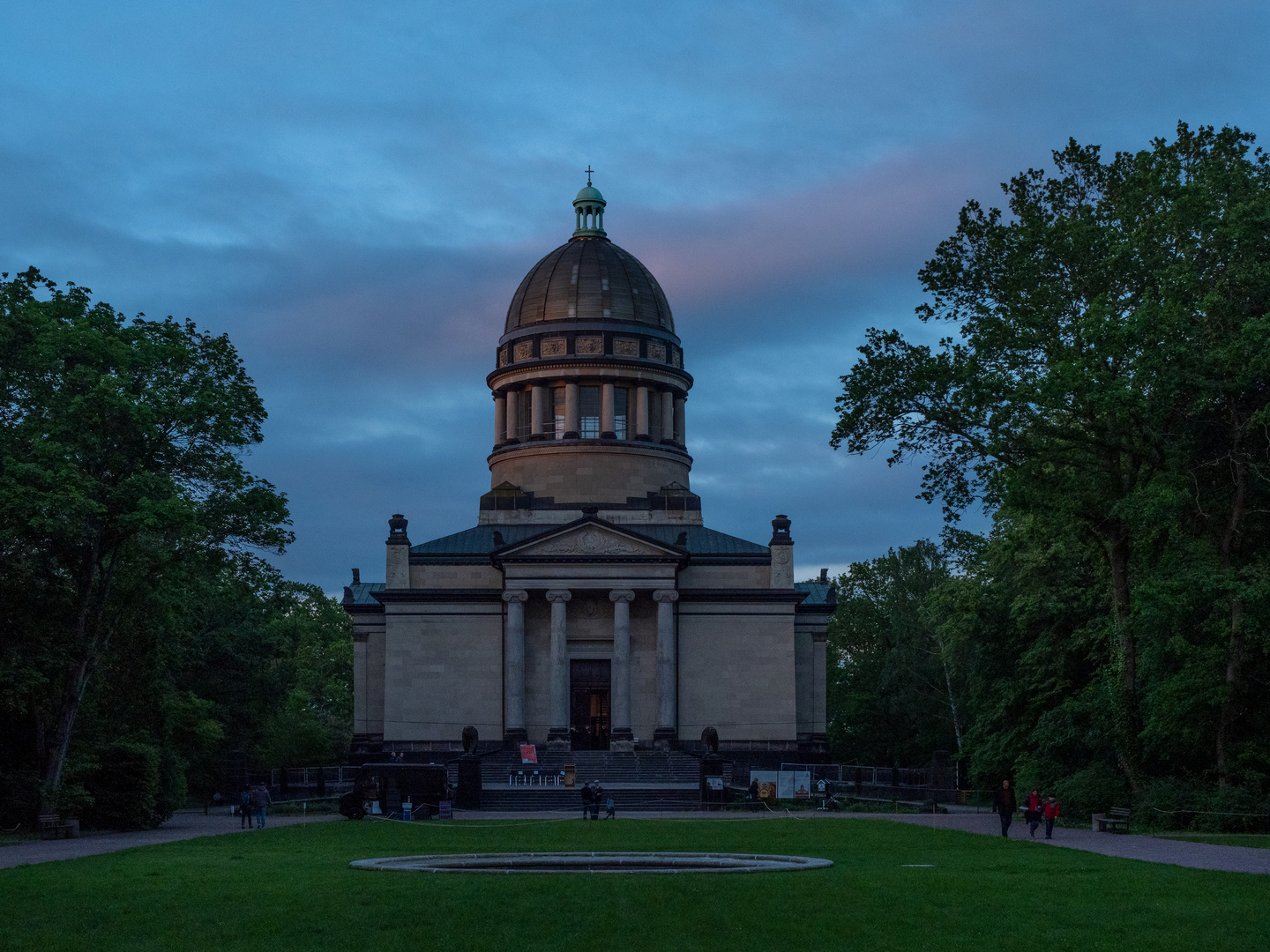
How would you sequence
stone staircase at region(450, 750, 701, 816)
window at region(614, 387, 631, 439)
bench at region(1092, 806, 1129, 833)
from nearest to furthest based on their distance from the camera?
bench at region(1092, 806, 1129, 833) → stone staircase at region(450, 750, 701, 816) → window at region(614, 387, 631, 439)

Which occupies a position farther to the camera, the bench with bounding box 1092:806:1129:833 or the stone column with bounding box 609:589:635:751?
the stone column with bounding box 609:589:635:751

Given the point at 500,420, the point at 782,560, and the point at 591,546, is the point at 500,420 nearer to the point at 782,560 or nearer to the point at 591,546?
the point at 591,546

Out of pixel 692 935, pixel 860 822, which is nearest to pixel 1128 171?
pixel 860 822

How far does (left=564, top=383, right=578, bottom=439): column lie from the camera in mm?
76125

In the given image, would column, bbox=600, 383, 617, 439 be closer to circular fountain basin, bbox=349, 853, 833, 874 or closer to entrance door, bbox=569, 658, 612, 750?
entrance door, bbox=569, 658, 612, 750

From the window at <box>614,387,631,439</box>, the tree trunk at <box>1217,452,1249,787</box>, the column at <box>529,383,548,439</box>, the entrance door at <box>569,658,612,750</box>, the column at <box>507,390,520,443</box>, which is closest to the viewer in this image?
the tree trunk at <box>1217,452,1249,787</box>

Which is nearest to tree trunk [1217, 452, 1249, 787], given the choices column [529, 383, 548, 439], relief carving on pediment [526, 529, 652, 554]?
relief carving on pediment [526, 529, 652, 554]

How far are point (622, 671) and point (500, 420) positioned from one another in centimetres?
1802

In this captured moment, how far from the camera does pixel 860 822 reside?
4256 centimetres

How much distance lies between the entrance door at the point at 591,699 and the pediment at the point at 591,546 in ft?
16.7

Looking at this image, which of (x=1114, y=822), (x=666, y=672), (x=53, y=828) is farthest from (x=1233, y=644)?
(x=666, y=672)

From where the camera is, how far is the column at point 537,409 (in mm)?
76812

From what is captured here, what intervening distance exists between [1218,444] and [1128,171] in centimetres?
813

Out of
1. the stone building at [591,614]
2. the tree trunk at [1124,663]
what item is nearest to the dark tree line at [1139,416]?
the tree trunk at [1124,663]
